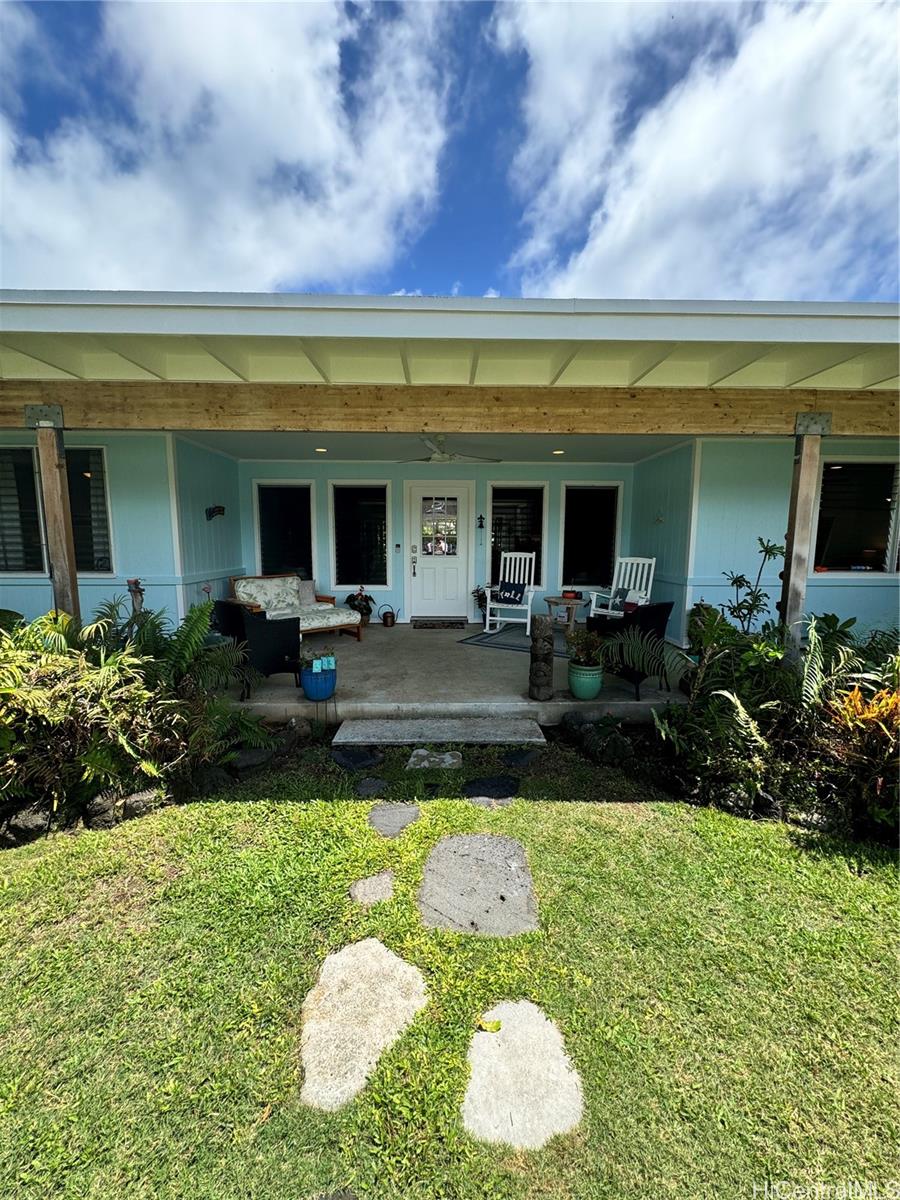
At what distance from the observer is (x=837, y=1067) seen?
1.48 metres

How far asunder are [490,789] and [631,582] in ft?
13.8

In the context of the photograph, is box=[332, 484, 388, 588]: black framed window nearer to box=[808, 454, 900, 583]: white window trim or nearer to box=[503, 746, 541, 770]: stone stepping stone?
box=[503, 746, 541, 770]: stone stepping stone

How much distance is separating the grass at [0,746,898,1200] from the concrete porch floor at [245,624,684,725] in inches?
52.6

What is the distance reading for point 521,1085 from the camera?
4.67ft

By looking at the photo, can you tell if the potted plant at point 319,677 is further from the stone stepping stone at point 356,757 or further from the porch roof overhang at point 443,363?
the porch roof overhang at point 443,363

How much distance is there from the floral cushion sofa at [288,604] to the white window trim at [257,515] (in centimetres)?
87

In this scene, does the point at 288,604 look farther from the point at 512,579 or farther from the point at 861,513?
the point at 861,513

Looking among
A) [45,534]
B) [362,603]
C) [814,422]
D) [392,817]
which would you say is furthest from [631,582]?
[45,534]

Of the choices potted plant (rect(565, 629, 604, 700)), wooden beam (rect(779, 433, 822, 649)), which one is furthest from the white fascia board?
potted plant (rect(565, 629, 604, 700))

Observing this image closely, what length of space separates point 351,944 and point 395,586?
5.81 m

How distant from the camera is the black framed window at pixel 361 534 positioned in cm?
738

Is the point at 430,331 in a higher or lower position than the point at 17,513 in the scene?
higher

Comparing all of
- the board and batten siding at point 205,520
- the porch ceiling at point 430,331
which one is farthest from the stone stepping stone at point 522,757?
the board and batten siding at point 205,520

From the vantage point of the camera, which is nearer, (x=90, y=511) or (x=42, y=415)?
(x=42, y=415)
